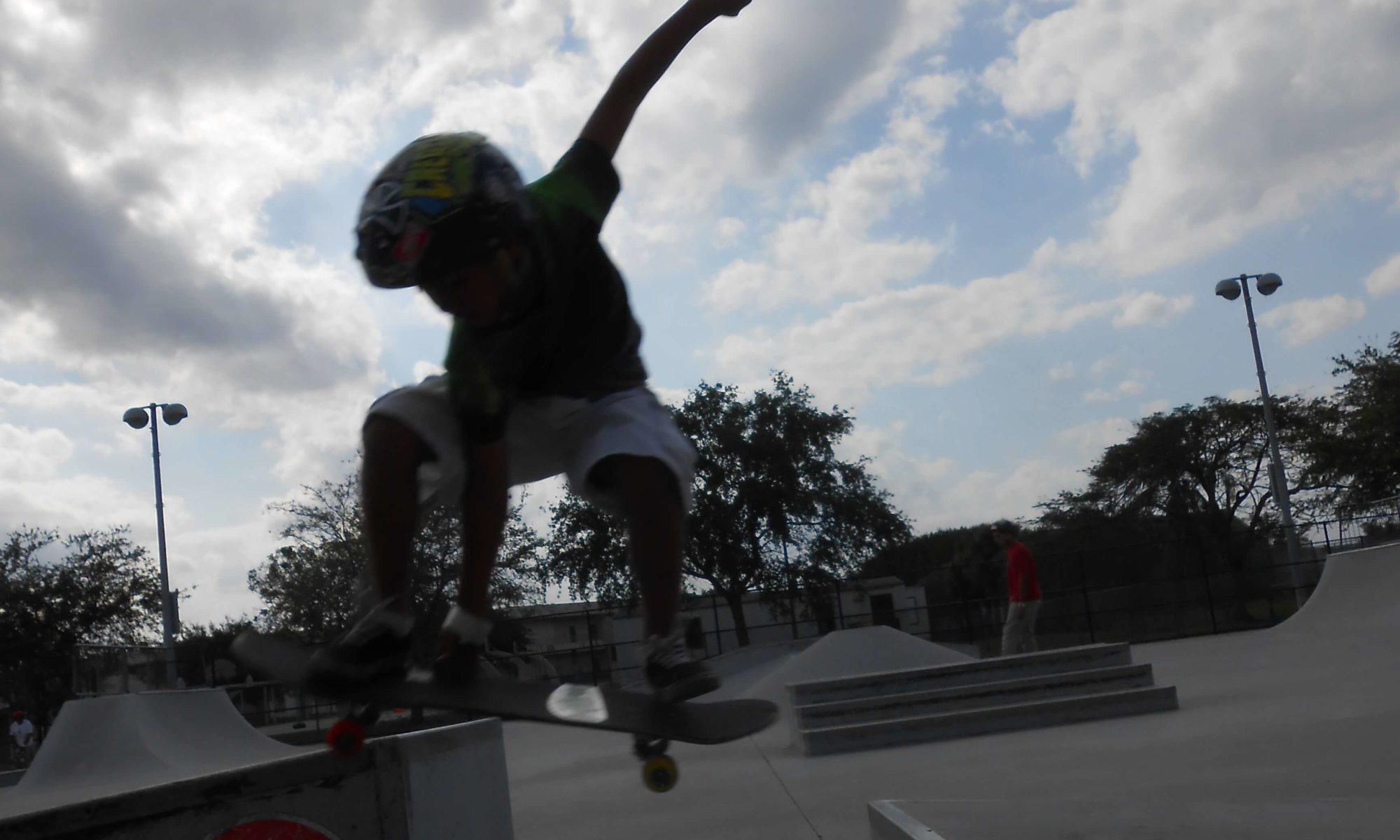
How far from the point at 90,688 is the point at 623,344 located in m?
20.8

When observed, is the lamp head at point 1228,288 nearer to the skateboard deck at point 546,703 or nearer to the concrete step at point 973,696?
the concrete step at point 973,696

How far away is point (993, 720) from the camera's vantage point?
28.8 feet

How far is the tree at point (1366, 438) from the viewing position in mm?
31453

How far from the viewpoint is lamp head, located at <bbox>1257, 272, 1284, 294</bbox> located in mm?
22531

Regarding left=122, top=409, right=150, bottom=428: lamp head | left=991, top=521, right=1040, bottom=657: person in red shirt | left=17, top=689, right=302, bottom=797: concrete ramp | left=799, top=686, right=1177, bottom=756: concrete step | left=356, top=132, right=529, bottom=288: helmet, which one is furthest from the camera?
left=122, top=409, right=150, bottom=428: lamp head

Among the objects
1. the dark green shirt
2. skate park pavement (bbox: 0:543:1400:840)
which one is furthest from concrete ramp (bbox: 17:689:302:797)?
the dark green shirt

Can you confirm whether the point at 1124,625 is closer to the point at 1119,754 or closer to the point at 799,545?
the point at 799,545

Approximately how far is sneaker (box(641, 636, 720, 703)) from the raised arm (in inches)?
43.7

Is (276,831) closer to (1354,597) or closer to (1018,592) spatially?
(1018,592)

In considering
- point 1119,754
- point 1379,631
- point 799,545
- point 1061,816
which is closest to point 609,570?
point 799,545

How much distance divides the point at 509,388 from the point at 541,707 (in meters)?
0.69

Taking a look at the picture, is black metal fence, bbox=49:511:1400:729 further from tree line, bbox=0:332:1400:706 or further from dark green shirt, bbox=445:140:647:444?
dark green shirt, bbox=445:140:647:444

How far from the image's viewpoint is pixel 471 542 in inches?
95.4

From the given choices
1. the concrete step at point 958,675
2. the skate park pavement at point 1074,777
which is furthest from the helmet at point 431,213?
the concrete step at point 958,675
